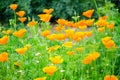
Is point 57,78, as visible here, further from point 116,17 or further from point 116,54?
point 116,17

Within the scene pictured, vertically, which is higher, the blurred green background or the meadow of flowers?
the meadow of flowers

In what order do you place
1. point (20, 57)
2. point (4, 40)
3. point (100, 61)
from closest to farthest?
point (4, 40) → point (100, 61) → point (20, 57)

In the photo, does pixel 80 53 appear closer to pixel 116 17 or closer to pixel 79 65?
pixel 79 65

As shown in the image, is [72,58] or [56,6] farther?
[56,6]

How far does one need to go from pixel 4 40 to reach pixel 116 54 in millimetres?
1239

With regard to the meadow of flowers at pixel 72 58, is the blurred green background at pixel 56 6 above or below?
below

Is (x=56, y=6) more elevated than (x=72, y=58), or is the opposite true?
(x=72, y=58)

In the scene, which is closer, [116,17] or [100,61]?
[100,61]

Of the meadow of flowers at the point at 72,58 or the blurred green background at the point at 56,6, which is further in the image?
the blurred green background at the point at 56,6

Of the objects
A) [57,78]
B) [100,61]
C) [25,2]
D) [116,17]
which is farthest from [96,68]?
[25,2]

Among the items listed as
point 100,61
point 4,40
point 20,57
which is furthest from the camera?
point 20,57

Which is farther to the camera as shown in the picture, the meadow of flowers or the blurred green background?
the blurred green background

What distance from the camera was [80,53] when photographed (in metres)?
4.86

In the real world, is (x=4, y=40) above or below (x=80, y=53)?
above
